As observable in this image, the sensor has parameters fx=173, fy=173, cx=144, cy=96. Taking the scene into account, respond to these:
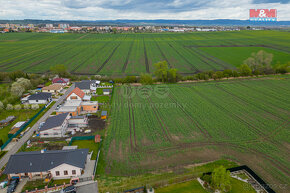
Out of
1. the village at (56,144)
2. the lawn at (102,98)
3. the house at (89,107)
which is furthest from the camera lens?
the lawn at (102,98)

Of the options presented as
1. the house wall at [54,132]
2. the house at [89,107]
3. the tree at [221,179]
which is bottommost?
the tree at [221,179]

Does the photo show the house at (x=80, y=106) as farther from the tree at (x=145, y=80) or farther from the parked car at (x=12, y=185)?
the tree at (x=145, y=80)

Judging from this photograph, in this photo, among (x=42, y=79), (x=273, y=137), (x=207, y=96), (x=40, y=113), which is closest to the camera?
(x=273, y=137)

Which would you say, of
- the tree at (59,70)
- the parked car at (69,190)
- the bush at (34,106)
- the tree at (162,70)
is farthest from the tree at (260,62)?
the bush at (34,106)

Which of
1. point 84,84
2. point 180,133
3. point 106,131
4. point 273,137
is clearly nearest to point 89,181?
point 106,131

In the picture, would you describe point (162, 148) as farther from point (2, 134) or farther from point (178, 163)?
point (2, 134)

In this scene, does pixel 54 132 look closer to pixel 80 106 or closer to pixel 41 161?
pixel 41 161

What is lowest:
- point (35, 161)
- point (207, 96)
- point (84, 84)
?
point (35, 161)

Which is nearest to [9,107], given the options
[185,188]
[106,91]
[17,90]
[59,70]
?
[17,90]
